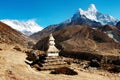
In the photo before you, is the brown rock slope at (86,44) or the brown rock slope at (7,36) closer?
the brown rock slope at (7,36)

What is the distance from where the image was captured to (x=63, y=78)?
2642 centimetres

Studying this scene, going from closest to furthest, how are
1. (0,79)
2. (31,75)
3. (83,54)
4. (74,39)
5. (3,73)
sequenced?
1. (0,79)
2. (3,73)
3. (31,75)
4. (83,54)
5. (74,39)

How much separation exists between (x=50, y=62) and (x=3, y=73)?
37.2 ft

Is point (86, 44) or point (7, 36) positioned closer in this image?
point (7, 36)

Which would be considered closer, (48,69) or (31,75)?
(31,75)

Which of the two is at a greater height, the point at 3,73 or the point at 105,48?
the point at 105,48

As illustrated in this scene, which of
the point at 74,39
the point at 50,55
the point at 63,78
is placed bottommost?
the point at 63,78

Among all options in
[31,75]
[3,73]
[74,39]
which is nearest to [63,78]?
[31,75]

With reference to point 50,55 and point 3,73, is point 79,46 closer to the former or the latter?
point 50,55

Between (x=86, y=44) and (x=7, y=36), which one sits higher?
(x=7, y=36)

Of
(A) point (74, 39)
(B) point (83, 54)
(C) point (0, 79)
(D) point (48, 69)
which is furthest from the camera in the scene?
(A) point (74, 39)

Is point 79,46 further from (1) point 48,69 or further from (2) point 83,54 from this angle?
(1) point 48,69

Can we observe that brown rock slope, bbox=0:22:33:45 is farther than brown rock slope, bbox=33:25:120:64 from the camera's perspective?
No

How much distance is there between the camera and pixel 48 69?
3244 centimetres
